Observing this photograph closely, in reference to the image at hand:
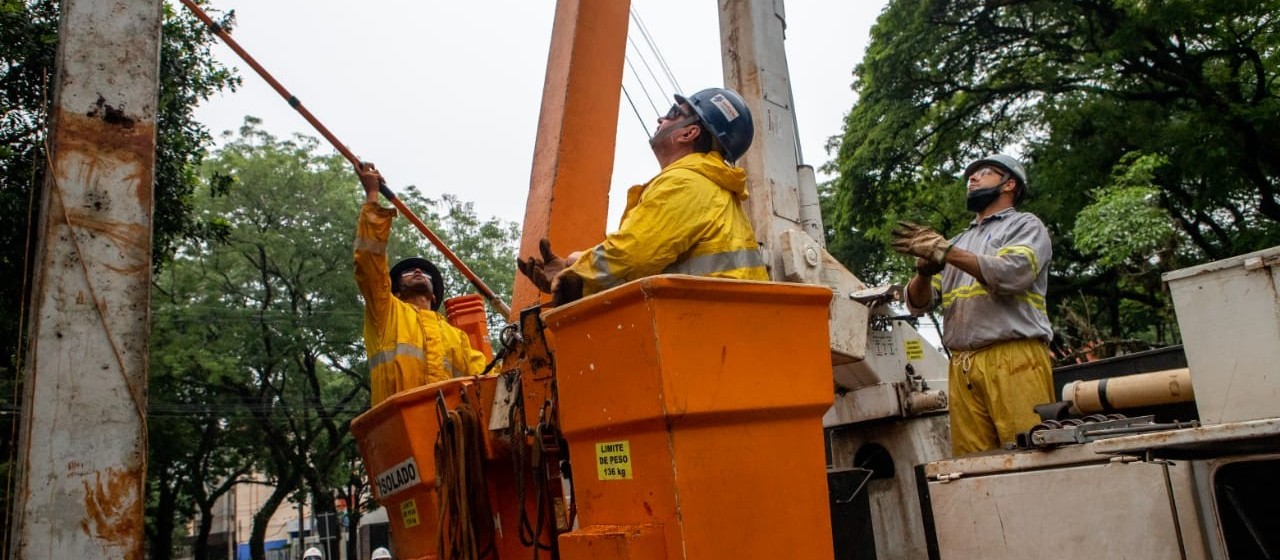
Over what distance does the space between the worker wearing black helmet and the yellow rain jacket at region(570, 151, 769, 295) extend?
991 millimetres

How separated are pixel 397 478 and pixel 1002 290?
2533 millimetres

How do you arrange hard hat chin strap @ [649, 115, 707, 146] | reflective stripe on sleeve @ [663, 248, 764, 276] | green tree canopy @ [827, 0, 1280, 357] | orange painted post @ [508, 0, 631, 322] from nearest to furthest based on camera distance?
reflective stripe on sleeve @ [663, 248, 764, 276], hard hat chin strap @ [649, 115, 707, 146], orange painted post @ [508, 0, 631, 322], green tree canopy @ [827, 0, 1280, 357]

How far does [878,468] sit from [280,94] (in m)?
3.68

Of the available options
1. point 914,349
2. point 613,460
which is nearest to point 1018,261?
point 914,349

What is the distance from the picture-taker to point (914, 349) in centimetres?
525

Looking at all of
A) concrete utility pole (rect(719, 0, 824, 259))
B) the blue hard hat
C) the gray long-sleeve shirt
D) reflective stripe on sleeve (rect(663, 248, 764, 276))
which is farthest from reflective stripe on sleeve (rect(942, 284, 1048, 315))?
reflective stripe on sleeve (rect(663, 248, 764, 276))

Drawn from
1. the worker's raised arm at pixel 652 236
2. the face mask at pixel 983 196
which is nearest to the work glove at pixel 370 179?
the worker's raised arm at pixel 652 236

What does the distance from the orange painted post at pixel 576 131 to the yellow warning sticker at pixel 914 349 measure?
1891 millimetres

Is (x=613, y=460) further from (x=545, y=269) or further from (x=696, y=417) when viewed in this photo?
(x=545, y=269)

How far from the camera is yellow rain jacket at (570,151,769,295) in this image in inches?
112

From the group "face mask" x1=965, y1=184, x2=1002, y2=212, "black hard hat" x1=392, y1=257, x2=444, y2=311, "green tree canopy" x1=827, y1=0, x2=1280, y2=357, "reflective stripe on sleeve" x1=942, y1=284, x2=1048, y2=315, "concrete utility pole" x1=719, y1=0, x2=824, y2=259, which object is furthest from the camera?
"green tree canopy" x1=827, y1=0, x2=1280, y2=357

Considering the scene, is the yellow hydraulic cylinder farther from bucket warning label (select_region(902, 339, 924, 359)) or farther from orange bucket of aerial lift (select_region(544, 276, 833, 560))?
bucket warning label (select_region(902, 339, 924, 359))

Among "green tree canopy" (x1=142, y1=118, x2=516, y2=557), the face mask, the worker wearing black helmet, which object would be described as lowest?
the worker wearing black helmet

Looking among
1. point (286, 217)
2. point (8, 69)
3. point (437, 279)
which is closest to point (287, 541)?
point (286, 217)
